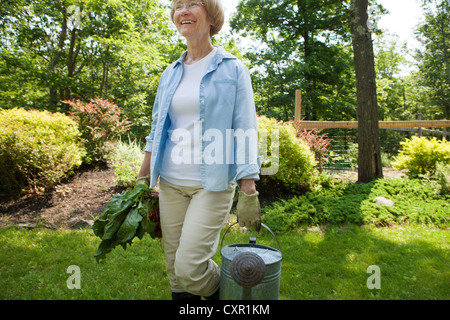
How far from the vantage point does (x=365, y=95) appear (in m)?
7.01

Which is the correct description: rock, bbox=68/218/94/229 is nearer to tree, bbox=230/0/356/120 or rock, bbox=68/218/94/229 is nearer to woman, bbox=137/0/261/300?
woman, bbox=137/0/261/300

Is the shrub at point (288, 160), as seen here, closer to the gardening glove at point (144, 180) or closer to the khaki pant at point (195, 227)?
the gardening glove at point (144, 180)

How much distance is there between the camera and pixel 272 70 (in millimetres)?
16359

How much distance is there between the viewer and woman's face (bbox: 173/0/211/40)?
6.64 feet

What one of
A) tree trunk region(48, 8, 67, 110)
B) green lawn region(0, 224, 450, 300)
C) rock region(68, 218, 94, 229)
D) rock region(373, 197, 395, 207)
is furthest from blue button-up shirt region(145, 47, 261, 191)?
tree trunk region(48, 8, 67, 110)

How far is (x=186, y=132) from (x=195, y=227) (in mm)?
648

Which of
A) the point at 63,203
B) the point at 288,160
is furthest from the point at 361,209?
→ the point at 63,203

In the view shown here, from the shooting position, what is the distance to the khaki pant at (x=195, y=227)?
1943 mm

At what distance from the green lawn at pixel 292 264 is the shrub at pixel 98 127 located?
338 cm

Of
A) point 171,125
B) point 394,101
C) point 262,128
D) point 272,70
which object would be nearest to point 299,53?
point 272,70

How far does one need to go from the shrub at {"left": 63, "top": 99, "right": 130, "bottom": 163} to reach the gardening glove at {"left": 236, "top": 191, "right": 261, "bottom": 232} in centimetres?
628

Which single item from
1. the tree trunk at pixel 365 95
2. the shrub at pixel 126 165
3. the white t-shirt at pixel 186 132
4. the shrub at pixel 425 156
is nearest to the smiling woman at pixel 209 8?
the white t-shirt at pixel 186 132
